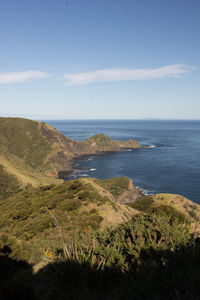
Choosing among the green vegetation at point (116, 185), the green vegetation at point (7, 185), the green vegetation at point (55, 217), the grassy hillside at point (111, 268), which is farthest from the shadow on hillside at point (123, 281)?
the green vegetation at point (116, 185)

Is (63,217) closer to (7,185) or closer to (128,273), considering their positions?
(128,273)

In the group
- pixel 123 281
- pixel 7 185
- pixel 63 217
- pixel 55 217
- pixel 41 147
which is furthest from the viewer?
pixel 41 147

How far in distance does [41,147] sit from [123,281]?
115614 mm

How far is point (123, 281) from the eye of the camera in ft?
19.3

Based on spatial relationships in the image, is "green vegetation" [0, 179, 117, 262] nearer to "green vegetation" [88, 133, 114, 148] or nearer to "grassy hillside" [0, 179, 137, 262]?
"grassy hillside" [0, 179, 137, 262]

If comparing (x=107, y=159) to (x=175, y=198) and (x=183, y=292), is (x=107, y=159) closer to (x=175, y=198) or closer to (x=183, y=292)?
(x=175, y=198)

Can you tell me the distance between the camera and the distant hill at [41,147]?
9355cm

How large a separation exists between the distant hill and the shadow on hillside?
70903 mm

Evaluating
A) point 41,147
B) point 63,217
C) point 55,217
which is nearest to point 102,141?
point 41,147

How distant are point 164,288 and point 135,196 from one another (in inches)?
2391

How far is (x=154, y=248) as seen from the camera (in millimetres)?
7531

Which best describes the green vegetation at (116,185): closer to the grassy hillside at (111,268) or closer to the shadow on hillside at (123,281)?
the grassy hillside at (111,268)

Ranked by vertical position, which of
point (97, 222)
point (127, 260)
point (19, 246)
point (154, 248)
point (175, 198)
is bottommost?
point (175, 198)

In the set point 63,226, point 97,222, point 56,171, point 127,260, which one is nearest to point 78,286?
point 127,260
